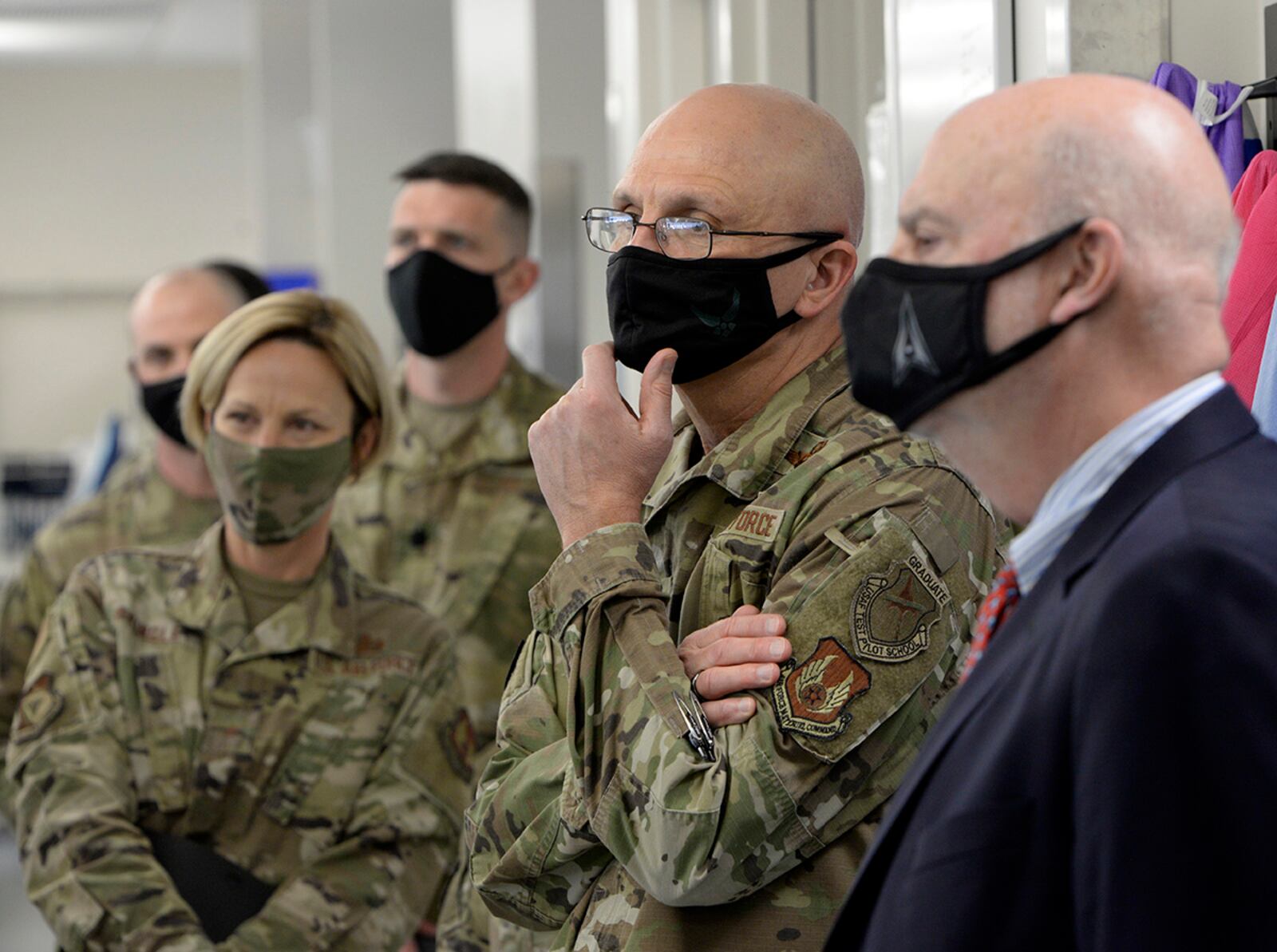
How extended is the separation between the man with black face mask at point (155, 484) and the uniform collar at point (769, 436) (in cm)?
182

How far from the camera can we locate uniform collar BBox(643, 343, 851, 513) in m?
1.62

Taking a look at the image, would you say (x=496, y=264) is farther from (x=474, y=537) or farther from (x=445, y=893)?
(x=445, y=893)

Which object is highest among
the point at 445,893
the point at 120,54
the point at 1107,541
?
the point at 120,54

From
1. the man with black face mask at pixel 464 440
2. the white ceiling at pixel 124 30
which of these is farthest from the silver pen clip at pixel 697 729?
the white ceiling at pixel 124 30

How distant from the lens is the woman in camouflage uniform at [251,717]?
217 centimetres

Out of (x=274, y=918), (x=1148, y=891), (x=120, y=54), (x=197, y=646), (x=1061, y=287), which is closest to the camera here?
(x=1148, y=891)

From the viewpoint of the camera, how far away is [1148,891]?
2.90 feet

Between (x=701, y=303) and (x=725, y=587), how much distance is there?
1.01 ft

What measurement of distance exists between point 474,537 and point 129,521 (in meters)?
0.84

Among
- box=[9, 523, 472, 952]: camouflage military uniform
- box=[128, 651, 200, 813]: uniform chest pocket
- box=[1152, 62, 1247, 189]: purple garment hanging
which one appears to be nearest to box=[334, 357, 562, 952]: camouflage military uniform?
box=[9, 523, 472, 952]: camouflage military uniform

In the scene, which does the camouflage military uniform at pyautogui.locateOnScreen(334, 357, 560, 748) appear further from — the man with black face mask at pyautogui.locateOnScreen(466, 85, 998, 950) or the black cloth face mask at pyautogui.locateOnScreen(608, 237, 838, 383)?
the black cloth face mask at pyautogui.locateOnScreen(608, 237, 838, 383)

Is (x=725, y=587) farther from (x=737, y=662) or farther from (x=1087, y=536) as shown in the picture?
(x=1087, y=536)

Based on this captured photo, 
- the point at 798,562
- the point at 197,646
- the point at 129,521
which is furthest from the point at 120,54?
the point at 798,562

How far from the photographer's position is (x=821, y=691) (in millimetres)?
1424
